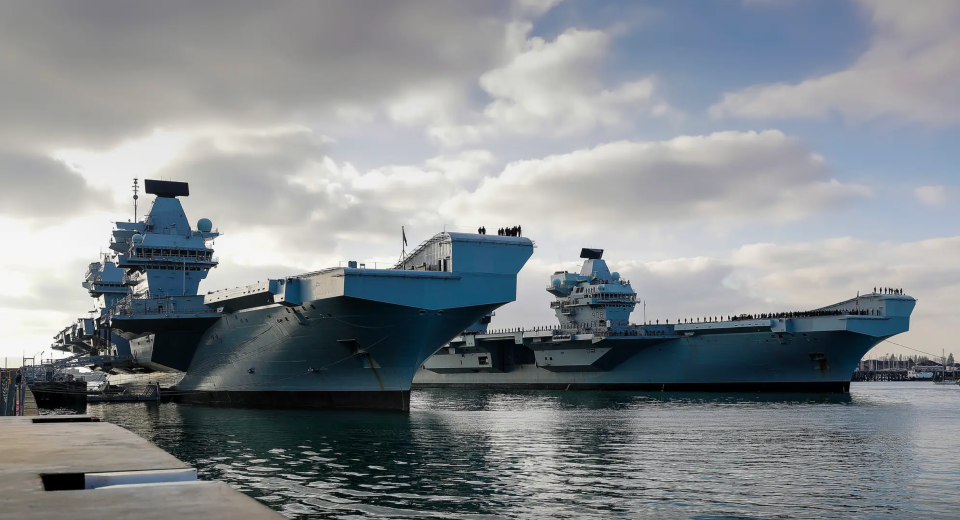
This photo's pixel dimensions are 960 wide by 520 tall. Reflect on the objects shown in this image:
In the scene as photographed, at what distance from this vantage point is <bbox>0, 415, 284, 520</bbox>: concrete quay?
12.7ft

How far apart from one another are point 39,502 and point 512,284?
96.1 feet

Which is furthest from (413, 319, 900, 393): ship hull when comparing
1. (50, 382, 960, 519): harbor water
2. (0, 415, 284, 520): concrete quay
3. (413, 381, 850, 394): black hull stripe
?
(0, 415, 284, 520): concrete quay

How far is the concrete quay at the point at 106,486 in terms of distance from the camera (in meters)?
3.86

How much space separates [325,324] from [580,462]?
678 inches

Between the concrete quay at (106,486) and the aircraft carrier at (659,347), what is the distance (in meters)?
50.2

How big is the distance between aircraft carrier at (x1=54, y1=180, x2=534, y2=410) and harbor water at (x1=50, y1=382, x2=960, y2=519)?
2.73 meters

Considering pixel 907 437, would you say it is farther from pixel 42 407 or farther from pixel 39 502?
pixel 42 407

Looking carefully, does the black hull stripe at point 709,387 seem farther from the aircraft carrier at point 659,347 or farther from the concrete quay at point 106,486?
the concrete quay at point 106,486

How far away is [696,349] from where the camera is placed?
56875 millimetres

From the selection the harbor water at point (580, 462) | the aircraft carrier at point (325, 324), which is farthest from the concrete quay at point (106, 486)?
the aircraft carrier at point (325, 324)

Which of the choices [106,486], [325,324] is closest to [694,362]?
[325,324]

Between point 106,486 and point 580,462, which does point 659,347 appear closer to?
point 580,462

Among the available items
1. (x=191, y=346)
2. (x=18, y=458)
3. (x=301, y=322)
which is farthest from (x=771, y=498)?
(x=191, y=346)

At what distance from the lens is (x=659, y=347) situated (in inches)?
2324
